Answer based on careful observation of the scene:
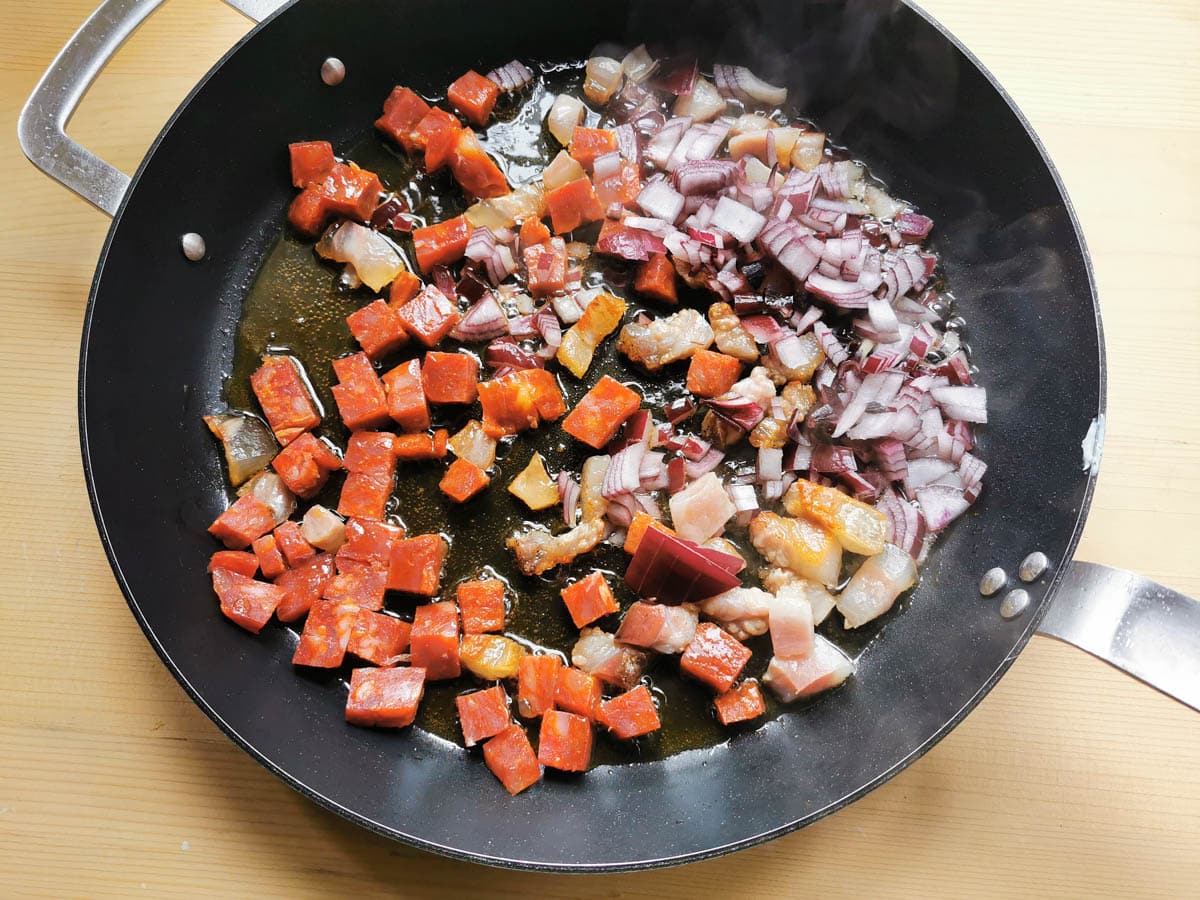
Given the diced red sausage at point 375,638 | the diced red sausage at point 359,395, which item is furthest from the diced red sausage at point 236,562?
the diced red sausage at point 359,395

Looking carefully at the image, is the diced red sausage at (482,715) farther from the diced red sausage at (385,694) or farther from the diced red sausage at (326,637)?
the diced red sausage at (326,637)

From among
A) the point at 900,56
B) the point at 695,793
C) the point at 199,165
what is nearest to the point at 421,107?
the point at 199,165

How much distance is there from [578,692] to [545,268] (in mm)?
918

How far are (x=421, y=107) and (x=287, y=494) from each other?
966 millimetres

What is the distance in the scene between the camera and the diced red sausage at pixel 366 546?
1.83 metres

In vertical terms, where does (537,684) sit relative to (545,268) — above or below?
below

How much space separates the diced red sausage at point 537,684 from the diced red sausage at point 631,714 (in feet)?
0.39

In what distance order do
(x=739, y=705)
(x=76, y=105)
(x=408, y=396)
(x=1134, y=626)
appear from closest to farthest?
(x=1134, y=626) → (x=76, y=105) → (x=739, y=705) → (x=408, y=396)

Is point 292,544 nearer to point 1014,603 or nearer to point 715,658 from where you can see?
point 715,658

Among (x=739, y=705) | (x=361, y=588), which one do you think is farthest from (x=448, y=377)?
(x=739, y=705)

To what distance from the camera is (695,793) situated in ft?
5.75

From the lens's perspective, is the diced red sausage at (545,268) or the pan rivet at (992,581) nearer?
the pan rivet at (992,581)

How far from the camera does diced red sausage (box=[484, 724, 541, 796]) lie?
171 cm

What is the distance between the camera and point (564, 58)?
7.06 feet
